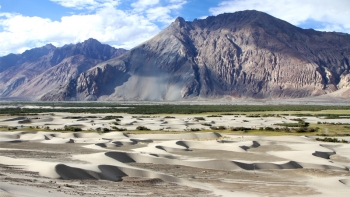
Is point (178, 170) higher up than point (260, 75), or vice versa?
point (260, 75)

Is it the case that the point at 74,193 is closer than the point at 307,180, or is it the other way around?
the point at 74,193

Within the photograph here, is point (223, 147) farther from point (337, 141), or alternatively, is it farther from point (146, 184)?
point (146, 184)

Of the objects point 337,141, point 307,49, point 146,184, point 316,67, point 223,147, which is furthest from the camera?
point 307,49

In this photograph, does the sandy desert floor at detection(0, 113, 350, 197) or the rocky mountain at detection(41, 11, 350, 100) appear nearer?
the sandy desert floor at detection(0, 113, 350, 197)

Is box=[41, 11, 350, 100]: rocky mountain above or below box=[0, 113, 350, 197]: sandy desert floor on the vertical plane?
above

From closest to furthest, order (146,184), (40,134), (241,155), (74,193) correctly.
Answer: (74,193) < (146,184) < (241,155) < (40,134)

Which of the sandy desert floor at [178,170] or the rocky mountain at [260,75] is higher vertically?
the rocky mountain at [260,75]

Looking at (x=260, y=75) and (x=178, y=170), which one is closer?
(x=178, y=170)

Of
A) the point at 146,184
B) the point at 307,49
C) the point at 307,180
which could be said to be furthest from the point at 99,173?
the point at 307,49

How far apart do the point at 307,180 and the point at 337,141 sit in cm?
1735

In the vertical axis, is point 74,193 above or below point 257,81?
below

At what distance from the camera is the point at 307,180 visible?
18.8m

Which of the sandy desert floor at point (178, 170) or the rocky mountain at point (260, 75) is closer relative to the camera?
the sandy desert floor at point (178, 170)

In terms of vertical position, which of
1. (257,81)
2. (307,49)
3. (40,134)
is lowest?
(40,134)
